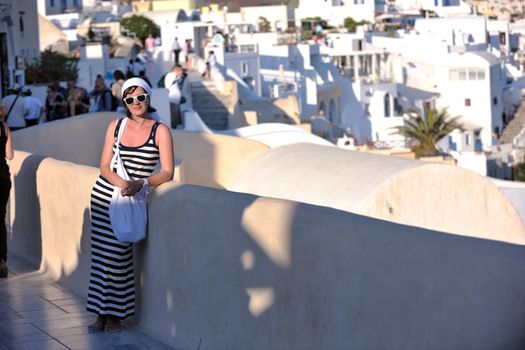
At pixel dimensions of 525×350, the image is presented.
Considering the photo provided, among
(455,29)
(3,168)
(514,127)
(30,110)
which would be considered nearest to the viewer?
(3,168)

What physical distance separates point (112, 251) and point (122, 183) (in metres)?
0.49

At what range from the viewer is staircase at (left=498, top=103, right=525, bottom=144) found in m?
80.7

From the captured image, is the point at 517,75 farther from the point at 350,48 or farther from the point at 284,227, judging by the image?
the point at 284,227

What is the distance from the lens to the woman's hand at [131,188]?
301 inches

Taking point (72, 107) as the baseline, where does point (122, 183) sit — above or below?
above

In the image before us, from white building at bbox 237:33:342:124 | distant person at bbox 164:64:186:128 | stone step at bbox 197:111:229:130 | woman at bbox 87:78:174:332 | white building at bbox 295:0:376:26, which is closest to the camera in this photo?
woman at bbox 87:78:174:332

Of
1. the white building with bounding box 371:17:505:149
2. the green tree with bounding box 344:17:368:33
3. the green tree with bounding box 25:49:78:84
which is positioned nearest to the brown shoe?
the green tree with bounding box 25:49:78:84

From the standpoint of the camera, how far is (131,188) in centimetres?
766

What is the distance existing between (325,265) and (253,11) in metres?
107

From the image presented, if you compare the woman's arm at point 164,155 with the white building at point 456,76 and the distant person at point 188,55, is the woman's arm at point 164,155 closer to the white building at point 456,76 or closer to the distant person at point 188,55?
the distant person at point 188,55

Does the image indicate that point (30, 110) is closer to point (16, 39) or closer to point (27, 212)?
point (27, 212)

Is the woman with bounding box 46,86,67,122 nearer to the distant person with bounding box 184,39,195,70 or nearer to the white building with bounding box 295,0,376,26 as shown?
the distant person with bounding box 184,39,195,70

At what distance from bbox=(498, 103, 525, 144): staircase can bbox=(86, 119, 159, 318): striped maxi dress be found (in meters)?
73.2

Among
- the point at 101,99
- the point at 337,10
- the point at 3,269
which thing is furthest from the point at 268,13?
the point at 3,269
